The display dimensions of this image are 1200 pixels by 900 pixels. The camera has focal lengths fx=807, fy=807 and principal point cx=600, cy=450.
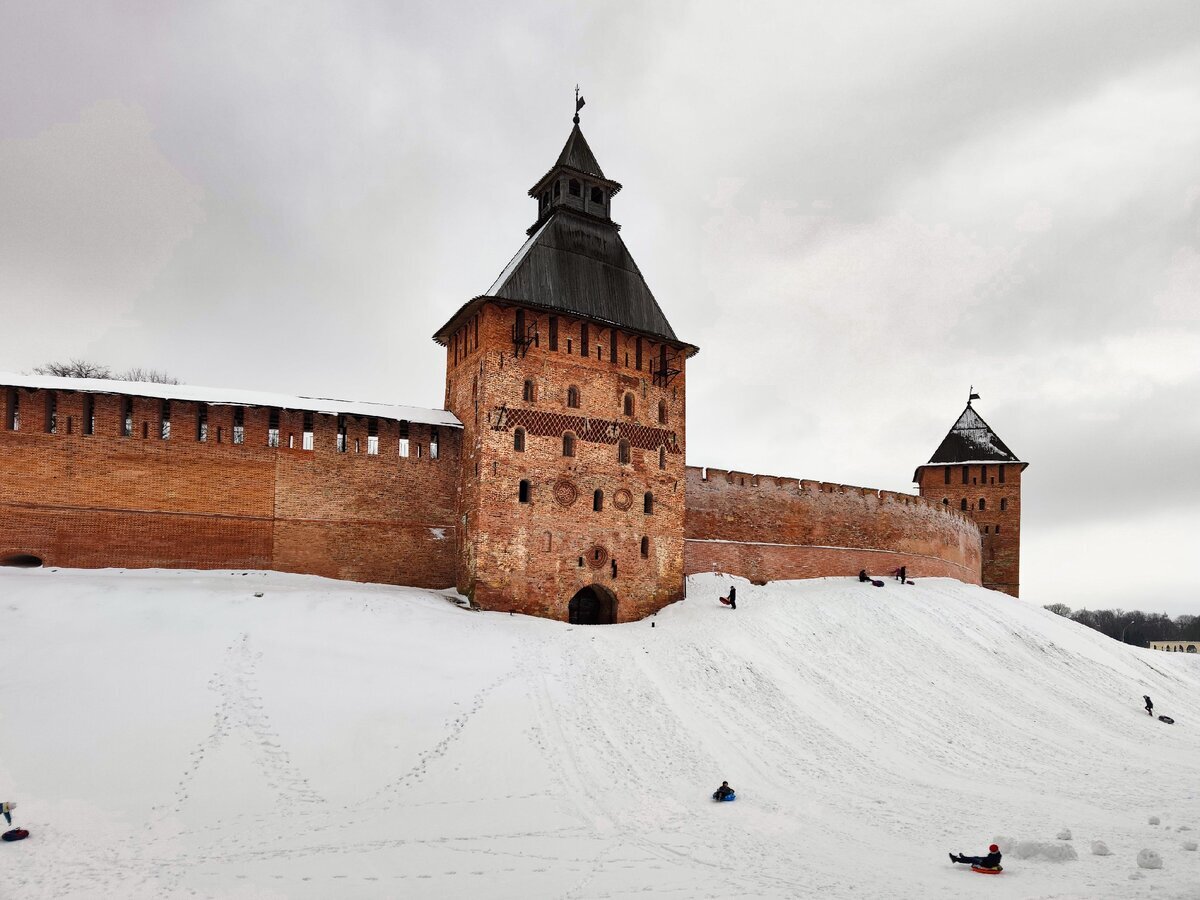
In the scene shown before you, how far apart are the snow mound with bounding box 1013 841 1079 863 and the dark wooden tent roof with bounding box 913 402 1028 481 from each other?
1125 inches

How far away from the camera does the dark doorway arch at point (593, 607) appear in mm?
20438

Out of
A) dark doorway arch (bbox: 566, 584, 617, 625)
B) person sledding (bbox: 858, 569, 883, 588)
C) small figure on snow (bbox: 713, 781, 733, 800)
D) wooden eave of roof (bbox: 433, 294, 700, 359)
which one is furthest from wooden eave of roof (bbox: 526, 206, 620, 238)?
small figure on snow (bbox: 713, 781, 733, 800)

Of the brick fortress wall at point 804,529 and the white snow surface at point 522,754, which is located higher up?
the brick fortress wall at point 804,529

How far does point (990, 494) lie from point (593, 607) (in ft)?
73.3

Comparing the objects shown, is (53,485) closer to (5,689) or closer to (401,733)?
(5,689)

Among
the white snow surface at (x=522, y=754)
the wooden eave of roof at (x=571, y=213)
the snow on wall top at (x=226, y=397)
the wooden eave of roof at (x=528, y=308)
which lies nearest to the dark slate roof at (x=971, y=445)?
the white snow surface at (x=522, y=754)

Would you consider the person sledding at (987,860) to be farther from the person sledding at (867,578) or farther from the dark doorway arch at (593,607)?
the person sledding at (867,578)

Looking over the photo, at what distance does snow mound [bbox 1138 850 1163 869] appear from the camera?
8305mm

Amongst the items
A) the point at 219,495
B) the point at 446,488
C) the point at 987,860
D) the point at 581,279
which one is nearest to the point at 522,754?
the point at 987,860

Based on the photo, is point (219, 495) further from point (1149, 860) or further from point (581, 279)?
point (1149, 860)

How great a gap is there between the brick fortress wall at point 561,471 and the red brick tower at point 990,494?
61.4ft

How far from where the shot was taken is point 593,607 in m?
21.0

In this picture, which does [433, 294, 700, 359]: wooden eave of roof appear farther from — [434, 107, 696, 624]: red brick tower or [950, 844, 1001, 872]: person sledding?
[950, 844, 1001, 872]: person sledding

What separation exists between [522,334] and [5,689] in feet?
40.6
